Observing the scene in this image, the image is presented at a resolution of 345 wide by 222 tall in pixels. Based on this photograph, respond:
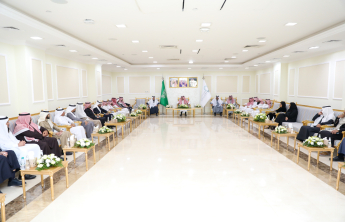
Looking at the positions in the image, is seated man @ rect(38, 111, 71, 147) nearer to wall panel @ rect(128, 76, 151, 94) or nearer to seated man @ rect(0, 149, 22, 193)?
seated man @ rect(0, 149, 22, 193)

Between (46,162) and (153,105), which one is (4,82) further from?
(153,105)

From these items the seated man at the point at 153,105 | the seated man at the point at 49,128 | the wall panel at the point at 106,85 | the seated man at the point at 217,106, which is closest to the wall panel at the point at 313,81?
the seated man at the point at 217,106

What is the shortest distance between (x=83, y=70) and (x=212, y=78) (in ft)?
Result: 29.6

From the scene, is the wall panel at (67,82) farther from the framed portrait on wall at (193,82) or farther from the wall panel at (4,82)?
the framed portrait on wall at (193,82)

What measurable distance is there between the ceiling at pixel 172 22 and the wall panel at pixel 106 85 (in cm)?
684

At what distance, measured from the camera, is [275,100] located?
457 inches

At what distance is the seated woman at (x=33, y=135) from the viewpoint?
4.98 meters

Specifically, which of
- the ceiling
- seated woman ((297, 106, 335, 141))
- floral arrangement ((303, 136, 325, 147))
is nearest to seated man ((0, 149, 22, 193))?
the ceiling

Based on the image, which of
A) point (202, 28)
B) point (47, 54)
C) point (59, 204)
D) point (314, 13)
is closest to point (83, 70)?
point (47, 54)

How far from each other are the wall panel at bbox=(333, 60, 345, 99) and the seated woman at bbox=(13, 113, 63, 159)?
898cm

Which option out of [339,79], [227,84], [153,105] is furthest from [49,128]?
[227,84]

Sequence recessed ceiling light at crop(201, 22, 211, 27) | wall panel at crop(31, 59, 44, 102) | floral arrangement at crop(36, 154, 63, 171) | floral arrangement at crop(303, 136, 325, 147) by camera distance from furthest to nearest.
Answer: wall panel at crop(31, 59, 44, 102)
recessed ceiling light at crop(201, 22, 211, 27)
floral arrangement at crop(303, 136, 325, 147)
floral arrangement at crop(36, 154, 63, 171)

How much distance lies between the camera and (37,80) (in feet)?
22.1

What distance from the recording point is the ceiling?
4.11 metres
